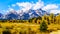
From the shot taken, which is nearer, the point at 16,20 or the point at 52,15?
the point at 52,15

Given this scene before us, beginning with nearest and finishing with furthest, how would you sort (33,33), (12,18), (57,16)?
1. (33,33)
2. (57,16)
3. (12,18)

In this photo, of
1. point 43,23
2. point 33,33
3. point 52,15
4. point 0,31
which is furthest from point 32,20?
point 0,31

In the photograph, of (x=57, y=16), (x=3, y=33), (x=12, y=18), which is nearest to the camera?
(x=3, y=33)

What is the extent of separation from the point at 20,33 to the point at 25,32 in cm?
49

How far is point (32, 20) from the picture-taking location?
1465 inches

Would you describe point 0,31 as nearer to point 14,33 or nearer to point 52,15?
point 14,33

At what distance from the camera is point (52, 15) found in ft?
120

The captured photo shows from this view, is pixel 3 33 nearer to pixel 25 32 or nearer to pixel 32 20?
pixel 25 32

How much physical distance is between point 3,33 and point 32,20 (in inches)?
827

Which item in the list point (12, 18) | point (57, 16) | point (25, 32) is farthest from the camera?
point (12, 18)

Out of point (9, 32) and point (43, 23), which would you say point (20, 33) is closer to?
point (9, 32)

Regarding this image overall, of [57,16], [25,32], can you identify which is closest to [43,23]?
[25,32]

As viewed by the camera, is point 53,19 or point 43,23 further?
point 53,19

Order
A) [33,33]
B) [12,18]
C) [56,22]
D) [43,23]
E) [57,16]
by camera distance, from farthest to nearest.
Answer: [12,18] → [57,16] → [56,22] → [43,23] → [33,33]
